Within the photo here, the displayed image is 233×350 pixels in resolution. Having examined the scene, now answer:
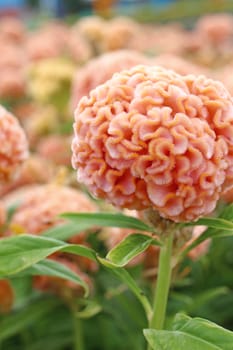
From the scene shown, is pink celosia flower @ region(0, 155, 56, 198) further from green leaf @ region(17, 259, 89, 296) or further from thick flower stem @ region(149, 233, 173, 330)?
thick flower stem @ region(149, 233, 173, 330)

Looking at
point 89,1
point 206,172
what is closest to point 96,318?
point 206,172

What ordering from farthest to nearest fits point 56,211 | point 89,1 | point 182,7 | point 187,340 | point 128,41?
point 89,1 → point 182,7 → point 128,41 → point 56,211 → point 187,340

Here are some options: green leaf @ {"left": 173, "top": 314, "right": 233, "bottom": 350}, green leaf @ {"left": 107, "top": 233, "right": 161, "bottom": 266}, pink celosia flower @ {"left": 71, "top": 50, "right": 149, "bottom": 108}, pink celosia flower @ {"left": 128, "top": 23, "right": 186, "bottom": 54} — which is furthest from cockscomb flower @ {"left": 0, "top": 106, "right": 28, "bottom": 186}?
pink celosia flower @ {"left": 128, "top": 23, "right": 186, "bottom": 54}

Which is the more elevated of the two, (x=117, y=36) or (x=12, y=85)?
(x=117, y=36)

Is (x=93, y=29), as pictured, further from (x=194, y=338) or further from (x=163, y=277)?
(x=194, y=338)

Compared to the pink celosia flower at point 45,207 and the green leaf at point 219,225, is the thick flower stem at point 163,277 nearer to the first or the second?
the green leaf at point 219,225

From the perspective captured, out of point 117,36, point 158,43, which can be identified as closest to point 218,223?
point 117,36

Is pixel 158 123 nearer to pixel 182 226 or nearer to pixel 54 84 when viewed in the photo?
pixel 182 226
